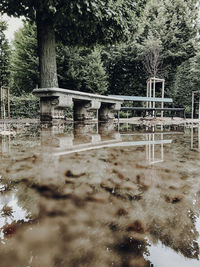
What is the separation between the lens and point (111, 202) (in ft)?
2.31

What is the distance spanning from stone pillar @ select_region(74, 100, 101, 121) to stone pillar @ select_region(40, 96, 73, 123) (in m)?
0.83

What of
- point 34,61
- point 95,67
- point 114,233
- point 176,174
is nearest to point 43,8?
point 176,174

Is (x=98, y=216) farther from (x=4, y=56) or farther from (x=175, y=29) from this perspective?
A: (x=175, y=29)

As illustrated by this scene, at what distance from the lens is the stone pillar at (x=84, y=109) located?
16.0ft

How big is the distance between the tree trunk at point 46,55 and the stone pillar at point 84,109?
2.79 feet

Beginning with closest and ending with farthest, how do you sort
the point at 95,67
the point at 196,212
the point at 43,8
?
the point at 196,212, the point at 43,8, the point at 95,67

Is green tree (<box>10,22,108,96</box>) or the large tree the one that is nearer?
the large tree

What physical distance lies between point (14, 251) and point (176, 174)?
2.83 feet

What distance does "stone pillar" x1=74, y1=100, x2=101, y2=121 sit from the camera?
487 centimetres

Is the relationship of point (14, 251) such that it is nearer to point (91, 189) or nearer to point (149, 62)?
point (91, 189)

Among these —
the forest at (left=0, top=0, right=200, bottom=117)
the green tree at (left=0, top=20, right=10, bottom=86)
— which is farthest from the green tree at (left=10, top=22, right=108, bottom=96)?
the green tree at (left=0, top=20, right=10, bottom=86)

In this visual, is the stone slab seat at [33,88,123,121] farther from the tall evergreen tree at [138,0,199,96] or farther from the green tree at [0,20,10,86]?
the tall evergreen tree at [138,0,199,96]

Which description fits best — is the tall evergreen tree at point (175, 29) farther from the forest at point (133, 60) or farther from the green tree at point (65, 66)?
the green tree at point (65, 66)

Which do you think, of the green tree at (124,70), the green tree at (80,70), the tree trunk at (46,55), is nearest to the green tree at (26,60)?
the green tree at (80,70)
